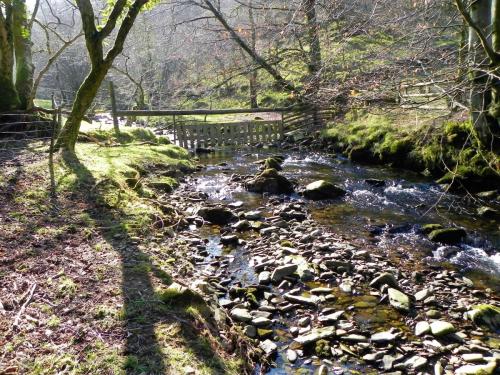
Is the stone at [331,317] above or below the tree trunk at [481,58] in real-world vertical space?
below

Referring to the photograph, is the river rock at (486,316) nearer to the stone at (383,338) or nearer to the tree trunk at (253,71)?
the stone at (383,338)

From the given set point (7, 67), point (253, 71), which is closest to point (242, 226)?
point (7, 67)

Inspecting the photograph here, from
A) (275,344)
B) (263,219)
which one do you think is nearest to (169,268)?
(275,344)

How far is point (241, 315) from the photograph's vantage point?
4961mm

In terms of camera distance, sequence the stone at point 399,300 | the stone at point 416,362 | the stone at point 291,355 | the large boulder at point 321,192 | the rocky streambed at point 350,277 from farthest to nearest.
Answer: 1. the large boulder at point 321,192
2. the stone at point 399,300
3. the rocky streambed at point 350,277
4. the stone at point 291,355
5. the stone at point 416,362

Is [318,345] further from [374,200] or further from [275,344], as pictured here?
[374,200]

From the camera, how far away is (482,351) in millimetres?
4418

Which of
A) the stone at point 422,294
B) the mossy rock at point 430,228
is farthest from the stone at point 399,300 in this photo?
the mossy rock at point 430,228

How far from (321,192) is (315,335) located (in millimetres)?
6144

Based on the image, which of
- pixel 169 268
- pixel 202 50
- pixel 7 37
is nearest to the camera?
pixel 169 268

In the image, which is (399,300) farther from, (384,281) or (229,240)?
(229,240)

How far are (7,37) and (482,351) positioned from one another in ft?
45.5

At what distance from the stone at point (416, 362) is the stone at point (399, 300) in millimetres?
961

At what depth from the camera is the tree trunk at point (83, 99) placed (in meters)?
9.37
